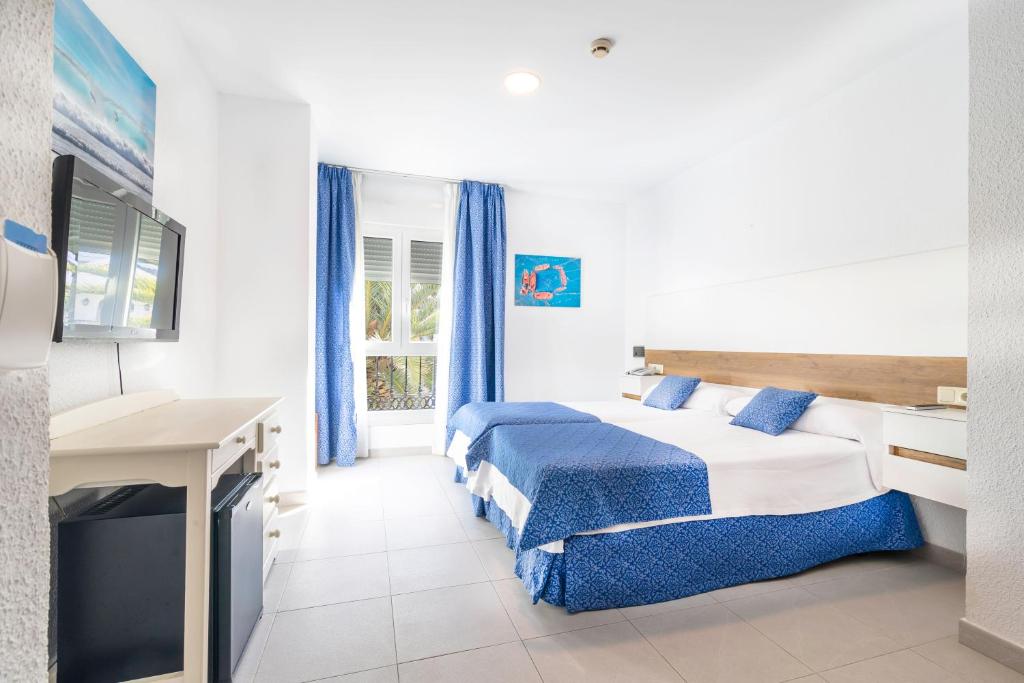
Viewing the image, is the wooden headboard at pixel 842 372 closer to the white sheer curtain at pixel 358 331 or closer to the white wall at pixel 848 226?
the white wall at pixel 848 226

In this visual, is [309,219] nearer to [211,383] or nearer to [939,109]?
[211,383]

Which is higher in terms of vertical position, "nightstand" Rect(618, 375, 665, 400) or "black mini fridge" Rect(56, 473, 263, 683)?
"nightstand" Rect(618, 375, 665, 400)

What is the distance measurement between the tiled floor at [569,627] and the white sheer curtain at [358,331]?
6.03 feet

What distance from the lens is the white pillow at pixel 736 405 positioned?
3.26m

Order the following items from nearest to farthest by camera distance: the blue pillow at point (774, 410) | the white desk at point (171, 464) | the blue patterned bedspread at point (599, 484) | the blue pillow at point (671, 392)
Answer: the white desk at point (171, 464)
the blue patterned bedspread at point (599, 484)
the blue pillow at point (774, 410)
the blue pillow at point (671, 392)

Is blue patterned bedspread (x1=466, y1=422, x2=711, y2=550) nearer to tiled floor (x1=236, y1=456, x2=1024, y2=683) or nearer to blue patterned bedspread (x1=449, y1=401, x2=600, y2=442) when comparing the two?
tiled floor (x1=236, y1=456, x2=1024, y2=683)

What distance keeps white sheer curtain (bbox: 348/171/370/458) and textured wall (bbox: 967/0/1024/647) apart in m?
4.07

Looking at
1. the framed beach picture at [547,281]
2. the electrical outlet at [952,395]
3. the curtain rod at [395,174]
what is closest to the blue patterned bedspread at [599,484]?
the electrical outlet at [952,395]

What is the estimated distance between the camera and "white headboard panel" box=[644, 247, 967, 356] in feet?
7.88

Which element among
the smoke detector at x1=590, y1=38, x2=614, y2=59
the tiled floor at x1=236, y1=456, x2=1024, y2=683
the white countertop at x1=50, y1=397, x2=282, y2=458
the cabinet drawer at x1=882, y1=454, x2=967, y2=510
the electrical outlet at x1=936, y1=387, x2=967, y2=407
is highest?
the smoke detector at x1=590, y1=38, x2=614, y2=59

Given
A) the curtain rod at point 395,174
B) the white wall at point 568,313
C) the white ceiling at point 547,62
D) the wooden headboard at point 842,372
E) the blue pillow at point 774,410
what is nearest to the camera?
the white ceiling at point 547,62

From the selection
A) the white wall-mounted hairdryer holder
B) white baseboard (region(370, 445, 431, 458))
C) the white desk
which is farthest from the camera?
white baseboard (region(370, 445, 431, 458))

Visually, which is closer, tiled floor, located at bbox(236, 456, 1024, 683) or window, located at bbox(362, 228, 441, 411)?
tiled floor, located at bbox(236, 456, 1024, 683)

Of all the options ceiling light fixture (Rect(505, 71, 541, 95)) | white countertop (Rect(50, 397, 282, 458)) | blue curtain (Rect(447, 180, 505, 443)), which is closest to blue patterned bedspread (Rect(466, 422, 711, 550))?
white countertop (Rect(50, 397, 282, 458))
